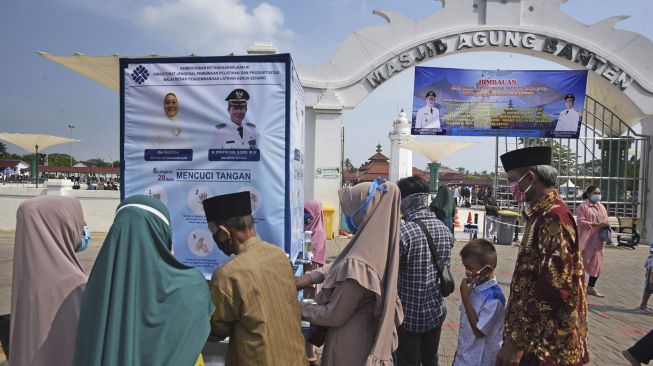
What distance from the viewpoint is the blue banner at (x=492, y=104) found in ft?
37.0

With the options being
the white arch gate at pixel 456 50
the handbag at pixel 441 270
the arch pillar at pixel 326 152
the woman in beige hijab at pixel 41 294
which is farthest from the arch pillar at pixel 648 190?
the woman in beige hijab at pixel 41 294

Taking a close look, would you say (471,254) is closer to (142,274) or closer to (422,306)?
(422,306)

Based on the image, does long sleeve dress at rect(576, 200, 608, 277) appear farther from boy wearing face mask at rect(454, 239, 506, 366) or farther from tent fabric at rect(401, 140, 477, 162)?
tent fabric at rect(401, 140, 477, 162)

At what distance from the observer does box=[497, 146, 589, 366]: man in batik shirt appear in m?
2.03

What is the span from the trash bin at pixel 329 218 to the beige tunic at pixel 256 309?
896 centimetres

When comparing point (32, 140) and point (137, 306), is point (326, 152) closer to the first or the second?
point (137, 306)

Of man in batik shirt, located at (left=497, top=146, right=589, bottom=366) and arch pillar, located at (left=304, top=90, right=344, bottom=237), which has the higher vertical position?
arch pillar, located at (left=304, top=90, right=344, bottom=237)

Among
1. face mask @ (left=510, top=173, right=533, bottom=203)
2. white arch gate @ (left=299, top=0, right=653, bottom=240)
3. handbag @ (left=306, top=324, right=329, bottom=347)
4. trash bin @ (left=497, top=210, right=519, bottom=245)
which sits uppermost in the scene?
white arch gate @ (left=299, top=0, right=653, bottom=240)

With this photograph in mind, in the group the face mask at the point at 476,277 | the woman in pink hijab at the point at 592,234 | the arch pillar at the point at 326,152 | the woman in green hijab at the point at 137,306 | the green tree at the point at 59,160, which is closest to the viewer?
the woman in green hijab at the point at 137,306

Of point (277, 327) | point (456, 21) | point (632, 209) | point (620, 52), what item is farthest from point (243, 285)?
point (632, 209)

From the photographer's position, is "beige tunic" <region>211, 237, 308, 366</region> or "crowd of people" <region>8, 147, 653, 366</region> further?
"beige tunic" <region>211, 237, 308, 366</region>

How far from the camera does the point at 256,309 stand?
70.5 inches

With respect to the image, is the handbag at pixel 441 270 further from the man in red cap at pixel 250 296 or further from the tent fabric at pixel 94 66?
the tent fabric at pixel 94 66

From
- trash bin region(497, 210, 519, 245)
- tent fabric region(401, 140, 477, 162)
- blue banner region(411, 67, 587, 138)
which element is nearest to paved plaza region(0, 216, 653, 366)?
trash bin region(497, 210, 519, 245)
